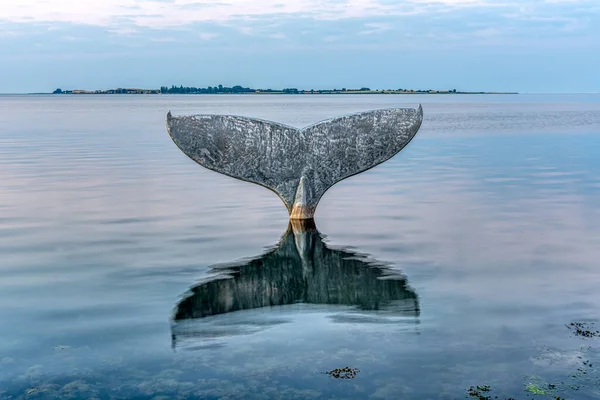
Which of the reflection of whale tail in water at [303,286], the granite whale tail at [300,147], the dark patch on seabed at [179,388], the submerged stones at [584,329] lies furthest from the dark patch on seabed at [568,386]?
the granite whale tail at [300,147]

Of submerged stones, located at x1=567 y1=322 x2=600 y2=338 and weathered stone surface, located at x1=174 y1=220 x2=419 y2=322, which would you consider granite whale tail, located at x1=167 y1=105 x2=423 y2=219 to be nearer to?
weathered stone surface, located at x1=174 y1=220 x2=419 y2=322

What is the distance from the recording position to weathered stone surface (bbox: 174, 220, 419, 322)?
32.0ft

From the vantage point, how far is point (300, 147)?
585 inches

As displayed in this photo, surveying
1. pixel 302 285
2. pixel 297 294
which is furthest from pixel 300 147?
pixel 297 294

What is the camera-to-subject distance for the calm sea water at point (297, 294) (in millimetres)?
7375

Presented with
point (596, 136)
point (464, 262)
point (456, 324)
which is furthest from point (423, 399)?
point (596, 136)

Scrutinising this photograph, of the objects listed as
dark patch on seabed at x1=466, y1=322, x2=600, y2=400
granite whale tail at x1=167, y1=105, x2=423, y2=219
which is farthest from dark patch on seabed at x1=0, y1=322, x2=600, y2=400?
granite whale tail at x1=167, y1=105, x2=423, y2=219

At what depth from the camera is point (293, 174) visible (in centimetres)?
1498

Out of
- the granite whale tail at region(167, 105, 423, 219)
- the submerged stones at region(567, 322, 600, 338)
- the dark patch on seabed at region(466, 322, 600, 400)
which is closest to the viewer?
the dark patch on seabed at region(466, 322, 600, 400)

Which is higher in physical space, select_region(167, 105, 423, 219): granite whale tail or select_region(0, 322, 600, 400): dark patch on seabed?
select_region(167, 105, 423, 219): granite whale tail

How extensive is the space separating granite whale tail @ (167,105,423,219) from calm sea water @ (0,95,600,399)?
113cm

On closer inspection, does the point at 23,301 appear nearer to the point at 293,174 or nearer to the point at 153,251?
the point at 153,251

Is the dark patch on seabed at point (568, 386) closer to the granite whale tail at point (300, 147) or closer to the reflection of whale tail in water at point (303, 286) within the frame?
the reflection of whale tail in water at point (303, 286)

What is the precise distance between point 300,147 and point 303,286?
454 centimetres
